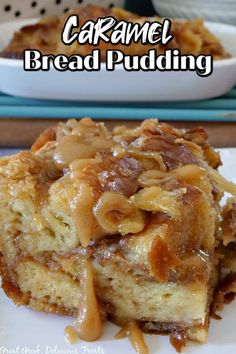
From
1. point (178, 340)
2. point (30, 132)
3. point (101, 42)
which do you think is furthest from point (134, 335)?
point (101, 42)

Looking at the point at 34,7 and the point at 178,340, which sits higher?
the point at 34,7

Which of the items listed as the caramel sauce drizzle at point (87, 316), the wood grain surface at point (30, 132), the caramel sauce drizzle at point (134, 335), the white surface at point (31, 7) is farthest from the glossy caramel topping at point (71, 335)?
the white surface at point (31, 7)

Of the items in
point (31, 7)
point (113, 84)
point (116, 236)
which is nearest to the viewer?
point (116, 236)

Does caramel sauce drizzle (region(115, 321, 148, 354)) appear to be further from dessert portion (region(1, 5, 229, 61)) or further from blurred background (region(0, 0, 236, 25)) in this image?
blurred background (region(0, 0, 236, 25))

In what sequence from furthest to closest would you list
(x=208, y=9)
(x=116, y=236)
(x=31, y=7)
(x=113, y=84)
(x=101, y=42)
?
(x=208, y=9) < (x=31, y=7) < (x=101, y=42) < (x=113, y=84) < (x=116, y=236)

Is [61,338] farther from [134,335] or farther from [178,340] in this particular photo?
[178,340]

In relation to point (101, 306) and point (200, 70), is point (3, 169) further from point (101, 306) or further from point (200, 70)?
point (200, 70)
